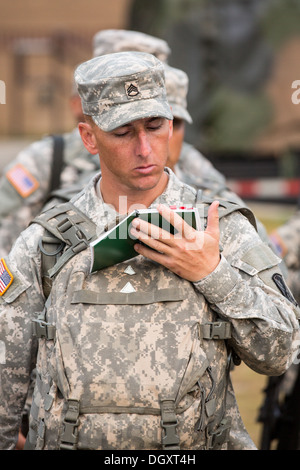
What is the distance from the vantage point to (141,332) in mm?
2588

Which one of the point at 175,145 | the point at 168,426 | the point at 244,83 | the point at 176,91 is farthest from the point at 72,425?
the point at 244,83

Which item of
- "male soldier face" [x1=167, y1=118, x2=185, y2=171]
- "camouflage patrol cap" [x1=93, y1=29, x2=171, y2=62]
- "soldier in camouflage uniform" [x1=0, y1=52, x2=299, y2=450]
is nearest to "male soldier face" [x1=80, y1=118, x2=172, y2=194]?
"soldier in camouflage uniform" [x1=0, y1=52, x2=299, y2=450]

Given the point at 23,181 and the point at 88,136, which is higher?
the point at 88,136

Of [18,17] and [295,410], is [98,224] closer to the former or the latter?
[295,410]

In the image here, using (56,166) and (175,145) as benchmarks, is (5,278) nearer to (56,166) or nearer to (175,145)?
(175,145)

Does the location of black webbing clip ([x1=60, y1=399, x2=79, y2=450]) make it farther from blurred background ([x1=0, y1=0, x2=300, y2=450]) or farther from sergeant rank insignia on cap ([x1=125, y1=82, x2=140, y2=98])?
blurred background ([x1=0, y1=0, x2=300, y2=450])

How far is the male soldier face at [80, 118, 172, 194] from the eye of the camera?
103 inches

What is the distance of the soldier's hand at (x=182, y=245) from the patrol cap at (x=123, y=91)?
32cm

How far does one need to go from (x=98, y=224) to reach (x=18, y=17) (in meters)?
16.8

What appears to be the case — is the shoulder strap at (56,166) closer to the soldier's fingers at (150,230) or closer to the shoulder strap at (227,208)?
the shoulder strap at (227,208)

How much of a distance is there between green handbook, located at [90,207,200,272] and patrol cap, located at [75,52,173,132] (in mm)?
294

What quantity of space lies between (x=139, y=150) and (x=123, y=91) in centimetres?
18

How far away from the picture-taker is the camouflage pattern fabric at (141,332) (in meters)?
2.56

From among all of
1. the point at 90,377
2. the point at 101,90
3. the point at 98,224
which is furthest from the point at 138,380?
the point at 101,90
